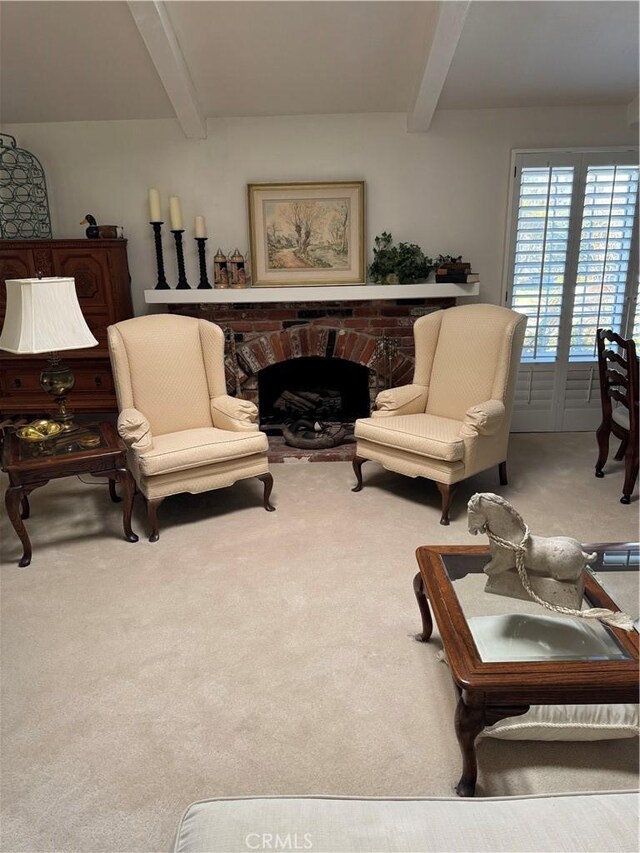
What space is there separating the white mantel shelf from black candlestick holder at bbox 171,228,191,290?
0.13 m

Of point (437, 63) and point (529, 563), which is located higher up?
point (437, 63)

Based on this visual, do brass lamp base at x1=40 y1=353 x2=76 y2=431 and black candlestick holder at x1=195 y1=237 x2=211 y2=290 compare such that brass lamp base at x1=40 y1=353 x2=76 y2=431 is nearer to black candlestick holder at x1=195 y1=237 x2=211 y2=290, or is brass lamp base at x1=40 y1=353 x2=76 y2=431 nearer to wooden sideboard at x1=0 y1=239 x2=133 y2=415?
wooden sideboard at x1=0 y1=239 x2=133 y2=415

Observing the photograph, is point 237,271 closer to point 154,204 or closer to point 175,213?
point 175,213

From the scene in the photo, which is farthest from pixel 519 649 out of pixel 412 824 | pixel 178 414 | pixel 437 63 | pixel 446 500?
pixel 437 63

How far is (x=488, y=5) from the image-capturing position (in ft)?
10.9

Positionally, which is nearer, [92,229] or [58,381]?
[58,381]

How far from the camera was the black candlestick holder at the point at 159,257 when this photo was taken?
432cm

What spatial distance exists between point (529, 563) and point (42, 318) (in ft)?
7.85

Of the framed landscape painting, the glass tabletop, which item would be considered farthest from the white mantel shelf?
the glass tabletop

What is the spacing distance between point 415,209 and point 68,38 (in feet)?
8.22

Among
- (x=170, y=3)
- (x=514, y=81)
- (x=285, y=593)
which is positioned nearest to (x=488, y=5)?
(x=514, y=81)

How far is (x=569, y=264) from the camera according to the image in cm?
448

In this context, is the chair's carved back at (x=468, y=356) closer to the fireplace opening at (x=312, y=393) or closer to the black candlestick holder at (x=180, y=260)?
the fireplace opening at (x=312, y=393)

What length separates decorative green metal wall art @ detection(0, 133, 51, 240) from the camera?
4.28m
